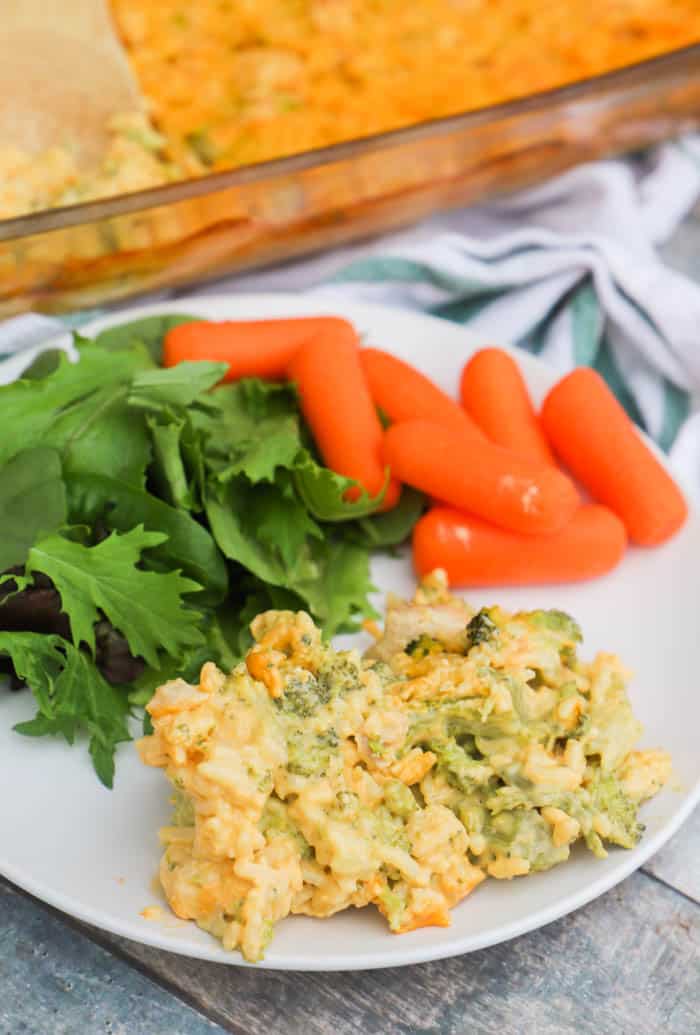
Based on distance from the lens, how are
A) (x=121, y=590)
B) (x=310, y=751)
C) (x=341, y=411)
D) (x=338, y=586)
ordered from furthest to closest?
(x=341, y=411), (x=338, y=586), (x=121, y=590), (x=310, y=751)

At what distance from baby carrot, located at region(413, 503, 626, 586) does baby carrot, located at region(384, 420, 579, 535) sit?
0.03 meters

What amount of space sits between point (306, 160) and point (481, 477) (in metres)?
0.79

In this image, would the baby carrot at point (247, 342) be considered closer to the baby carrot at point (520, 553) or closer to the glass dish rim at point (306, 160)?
the glass dish rim at point (306, 160)

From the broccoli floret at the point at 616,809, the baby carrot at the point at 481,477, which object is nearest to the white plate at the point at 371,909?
the broccoli floret at the point at 616,809

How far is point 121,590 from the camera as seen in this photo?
5.72ft

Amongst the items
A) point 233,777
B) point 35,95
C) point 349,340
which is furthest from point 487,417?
point 35,95

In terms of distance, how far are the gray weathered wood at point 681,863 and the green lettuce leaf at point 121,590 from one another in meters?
0.75

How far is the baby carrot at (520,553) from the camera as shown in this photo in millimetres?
2057

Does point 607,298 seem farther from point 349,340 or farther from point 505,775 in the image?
point 505,775

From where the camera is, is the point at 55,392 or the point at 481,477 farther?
the point at 481,477

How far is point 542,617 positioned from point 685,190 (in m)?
1.53

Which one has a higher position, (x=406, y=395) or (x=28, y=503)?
(x=28, y=503)

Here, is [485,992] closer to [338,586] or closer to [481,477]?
[338,586]

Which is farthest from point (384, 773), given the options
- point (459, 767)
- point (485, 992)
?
point (485, 992)
